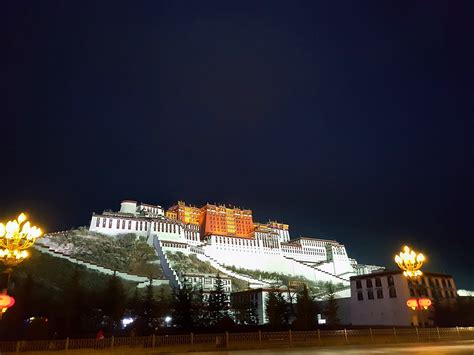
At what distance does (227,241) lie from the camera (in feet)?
313

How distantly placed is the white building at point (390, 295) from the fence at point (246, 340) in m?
17.9

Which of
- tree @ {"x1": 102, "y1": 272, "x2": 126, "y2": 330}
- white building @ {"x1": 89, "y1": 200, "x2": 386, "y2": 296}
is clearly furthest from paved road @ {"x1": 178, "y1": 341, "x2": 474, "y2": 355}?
white building @ {"x1": 89, "y1": 200, "x2": 386, "y2": 296}

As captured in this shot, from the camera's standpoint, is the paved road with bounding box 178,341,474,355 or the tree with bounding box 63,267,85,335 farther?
the tree with bounding box 63,267,85,335

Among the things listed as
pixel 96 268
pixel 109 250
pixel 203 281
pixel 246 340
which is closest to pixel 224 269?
pixel 203 281

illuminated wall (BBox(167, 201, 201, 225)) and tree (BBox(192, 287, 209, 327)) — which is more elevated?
illuminated wall (BBox(167, 201, 201, 225))

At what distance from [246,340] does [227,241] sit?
75.1m

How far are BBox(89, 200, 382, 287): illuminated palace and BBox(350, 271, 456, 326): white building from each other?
28642 mm

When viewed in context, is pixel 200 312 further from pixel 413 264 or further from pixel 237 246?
pixel 237 246

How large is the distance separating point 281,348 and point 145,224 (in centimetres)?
7100

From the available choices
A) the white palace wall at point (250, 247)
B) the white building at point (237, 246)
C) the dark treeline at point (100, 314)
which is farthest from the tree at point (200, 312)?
the white palace wall at point (250, 247)

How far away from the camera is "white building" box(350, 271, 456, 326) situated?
44812mm

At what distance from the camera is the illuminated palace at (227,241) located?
82.0m

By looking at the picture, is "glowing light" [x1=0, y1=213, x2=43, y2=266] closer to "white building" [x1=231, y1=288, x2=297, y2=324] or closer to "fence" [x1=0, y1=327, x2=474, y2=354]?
"fence" [x1=0, y1=327, x2=474, y2=354]

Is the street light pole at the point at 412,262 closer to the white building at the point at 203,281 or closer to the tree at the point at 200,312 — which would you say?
the tree at the point at 200,312
